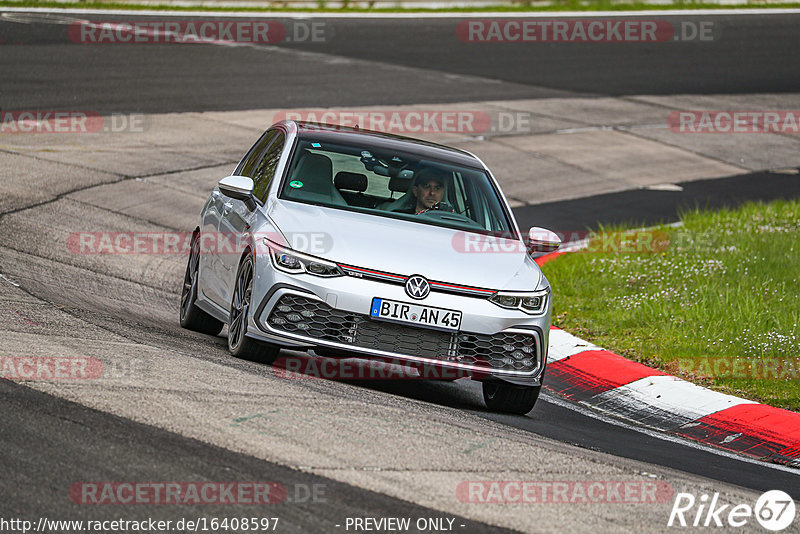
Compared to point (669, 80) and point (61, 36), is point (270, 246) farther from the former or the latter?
point (669, 80)

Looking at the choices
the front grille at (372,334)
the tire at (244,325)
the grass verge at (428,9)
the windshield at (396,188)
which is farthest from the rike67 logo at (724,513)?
the grass verge at (428,9)

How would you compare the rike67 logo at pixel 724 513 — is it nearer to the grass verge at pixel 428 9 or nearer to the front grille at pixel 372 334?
the front grille at pixel 372 334

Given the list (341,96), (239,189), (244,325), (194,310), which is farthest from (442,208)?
(341,96)

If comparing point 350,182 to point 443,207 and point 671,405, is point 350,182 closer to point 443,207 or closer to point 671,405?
point 443,207

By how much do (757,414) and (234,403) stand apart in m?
4.10

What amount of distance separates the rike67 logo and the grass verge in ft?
82.9

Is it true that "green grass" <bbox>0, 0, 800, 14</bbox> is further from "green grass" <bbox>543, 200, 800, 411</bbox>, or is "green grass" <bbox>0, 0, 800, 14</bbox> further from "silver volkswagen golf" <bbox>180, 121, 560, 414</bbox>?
"silver volkswagen golf" <bbox>180, 121, 560, 414</bbox>

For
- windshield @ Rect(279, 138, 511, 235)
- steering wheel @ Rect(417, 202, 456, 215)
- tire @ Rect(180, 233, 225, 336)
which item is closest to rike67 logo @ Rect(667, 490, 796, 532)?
windshield @ Rect(279, 138, 511, 235)

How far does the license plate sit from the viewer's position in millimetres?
7414

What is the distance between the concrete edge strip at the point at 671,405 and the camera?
26.9 ft

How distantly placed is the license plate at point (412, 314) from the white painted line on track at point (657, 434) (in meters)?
1.61

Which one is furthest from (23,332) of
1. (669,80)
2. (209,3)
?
(209,3)

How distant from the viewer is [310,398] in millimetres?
6758

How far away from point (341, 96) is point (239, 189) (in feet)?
44.0
